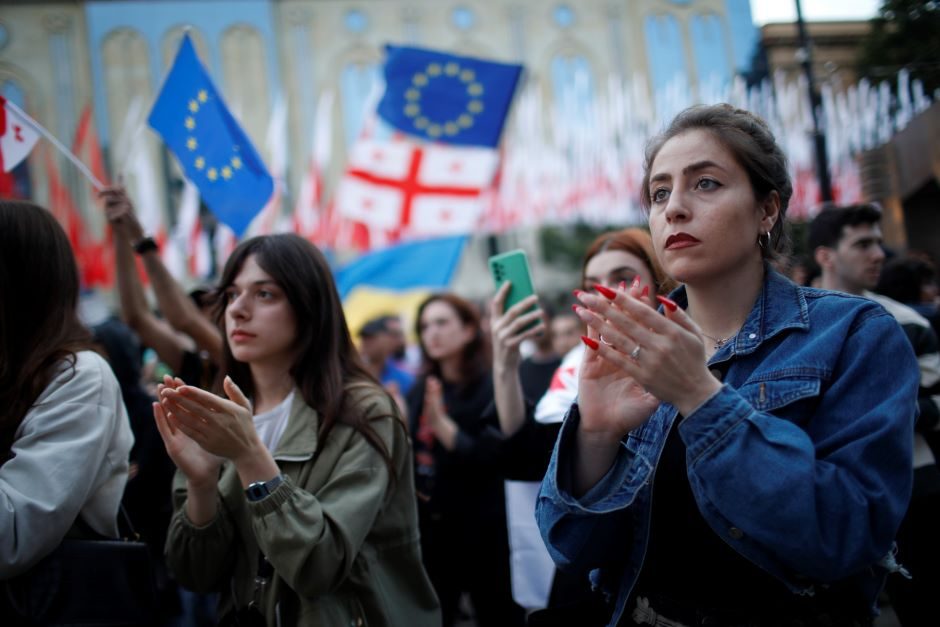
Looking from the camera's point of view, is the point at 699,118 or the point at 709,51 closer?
the point at 699,118

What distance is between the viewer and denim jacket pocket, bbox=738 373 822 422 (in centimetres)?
148

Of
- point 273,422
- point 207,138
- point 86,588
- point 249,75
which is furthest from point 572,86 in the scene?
point 86,588

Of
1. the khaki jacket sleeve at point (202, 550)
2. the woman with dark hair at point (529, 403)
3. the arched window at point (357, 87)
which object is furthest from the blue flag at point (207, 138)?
the arched window at point (357, 87)

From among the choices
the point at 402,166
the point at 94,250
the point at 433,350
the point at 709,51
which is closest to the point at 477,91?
the point at 402,166

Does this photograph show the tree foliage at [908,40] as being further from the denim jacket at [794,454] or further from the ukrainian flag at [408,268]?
the ukrainian flag at [408,268]

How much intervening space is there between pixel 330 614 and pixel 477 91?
4.95 meters

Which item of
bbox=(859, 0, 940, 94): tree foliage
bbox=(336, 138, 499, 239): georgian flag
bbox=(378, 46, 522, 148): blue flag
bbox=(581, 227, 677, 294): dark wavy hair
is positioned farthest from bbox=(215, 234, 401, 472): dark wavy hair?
bbox=(336, 138, 499, 239): georgian flag

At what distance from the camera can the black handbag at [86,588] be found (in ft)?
6.70

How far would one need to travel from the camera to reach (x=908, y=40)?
4398 mm

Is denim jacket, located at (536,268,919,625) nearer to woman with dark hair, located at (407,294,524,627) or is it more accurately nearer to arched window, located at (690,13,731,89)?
woman with dark hair, located at (407,294,524,627)

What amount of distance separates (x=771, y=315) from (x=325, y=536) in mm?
1336

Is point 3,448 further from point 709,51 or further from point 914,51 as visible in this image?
point 709,51

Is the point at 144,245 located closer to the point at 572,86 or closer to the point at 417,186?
the point at 417,186

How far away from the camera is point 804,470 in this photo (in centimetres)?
133
